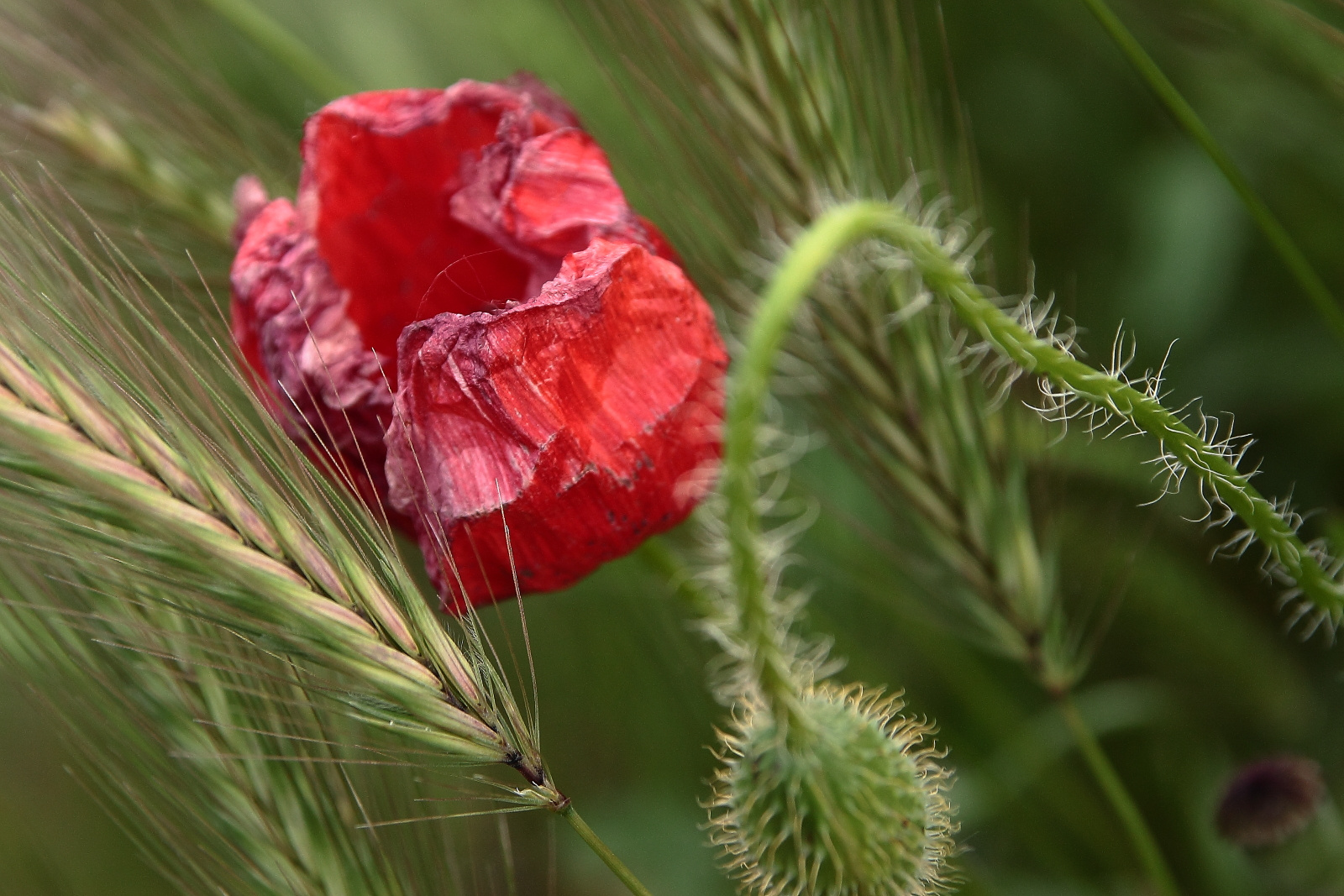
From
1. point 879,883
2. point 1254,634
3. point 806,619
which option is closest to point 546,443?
point 879,883

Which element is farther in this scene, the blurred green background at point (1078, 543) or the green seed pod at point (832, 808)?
the blurred green background at point (1078, 543)

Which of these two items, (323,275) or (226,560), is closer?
(226,560)

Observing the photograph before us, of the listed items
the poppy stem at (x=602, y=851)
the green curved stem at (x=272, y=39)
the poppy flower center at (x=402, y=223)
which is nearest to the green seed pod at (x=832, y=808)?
the poppy stem at (x=602, y=851)

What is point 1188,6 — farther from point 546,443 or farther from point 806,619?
point 546,443

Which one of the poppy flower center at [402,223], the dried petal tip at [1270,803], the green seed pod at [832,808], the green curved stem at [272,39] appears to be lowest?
the dried petal tip at [1270,803]

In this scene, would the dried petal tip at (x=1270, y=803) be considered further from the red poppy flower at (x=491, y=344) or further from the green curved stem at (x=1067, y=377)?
the red poppy flower at (x=491, y=344)

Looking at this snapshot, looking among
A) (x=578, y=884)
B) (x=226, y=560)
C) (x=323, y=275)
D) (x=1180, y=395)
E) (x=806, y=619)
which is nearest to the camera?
(x=226, y=560)

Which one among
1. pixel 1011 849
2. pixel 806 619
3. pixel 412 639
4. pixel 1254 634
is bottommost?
pixel 1011 849

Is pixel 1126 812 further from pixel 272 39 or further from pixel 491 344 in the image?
pixel 272 39
